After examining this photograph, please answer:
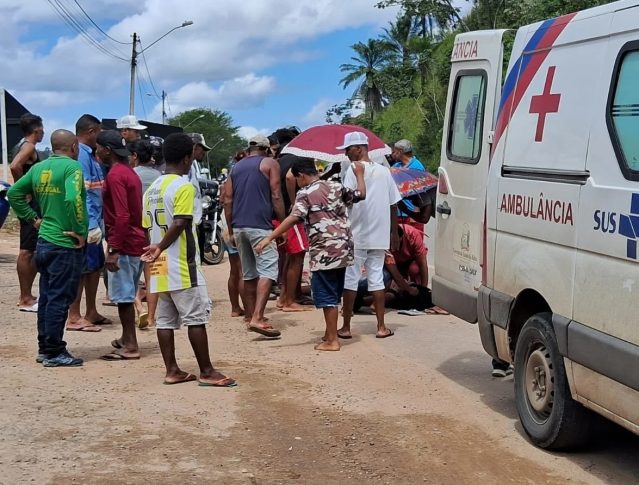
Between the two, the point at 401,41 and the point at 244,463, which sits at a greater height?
the point at 401,41

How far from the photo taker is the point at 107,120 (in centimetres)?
1881

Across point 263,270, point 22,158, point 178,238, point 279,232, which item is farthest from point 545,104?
point 22,158

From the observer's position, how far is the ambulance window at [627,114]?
15.0ft

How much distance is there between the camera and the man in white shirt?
884 cm

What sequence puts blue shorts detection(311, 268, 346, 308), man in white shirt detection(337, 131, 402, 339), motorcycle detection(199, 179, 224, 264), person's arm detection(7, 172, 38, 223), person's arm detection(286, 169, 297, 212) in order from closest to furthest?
person's arm detection(7, 172, 38, 223), blue shorts detection(311, 268, 346, 308), man in white shirt detection(337, 131, 402, 339), person's arm detection(286, 169, 297, 212), motorcycle detection(199, 179, 224, 264)

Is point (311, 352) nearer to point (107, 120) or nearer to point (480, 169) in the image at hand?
point (480, 169)

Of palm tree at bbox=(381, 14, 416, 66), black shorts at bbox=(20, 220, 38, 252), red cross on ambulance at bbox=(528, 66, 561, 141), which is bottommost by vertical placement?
black shorts at bbox=(20, 220, 38, 252)

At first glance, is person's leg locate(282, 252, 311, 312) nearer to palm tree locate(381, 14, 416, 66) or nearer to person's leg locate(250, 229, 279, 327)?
person's leg locate(250, 229, 279, 327)

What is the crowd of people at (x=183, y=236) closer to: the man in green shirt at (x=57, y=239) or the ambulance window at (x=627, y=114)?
the man in green shirt at (x=57, y=239)

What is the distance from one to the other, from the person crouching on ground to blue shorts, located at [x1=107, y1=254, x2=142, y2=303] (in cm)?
112

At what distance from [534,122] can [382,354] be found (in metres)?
3.20

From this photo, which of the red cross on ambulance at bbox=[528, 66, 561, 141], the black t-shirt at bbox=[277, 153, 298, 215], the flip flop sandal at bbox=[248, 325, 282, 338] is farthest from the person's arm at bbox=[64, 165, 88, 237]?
the red cross on ambulance at bbox=[528, 66, 561, 141]

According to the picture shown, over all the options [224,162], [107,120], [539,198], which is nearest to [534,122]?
[539,198]

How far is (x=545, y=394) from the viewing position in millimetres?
5547
